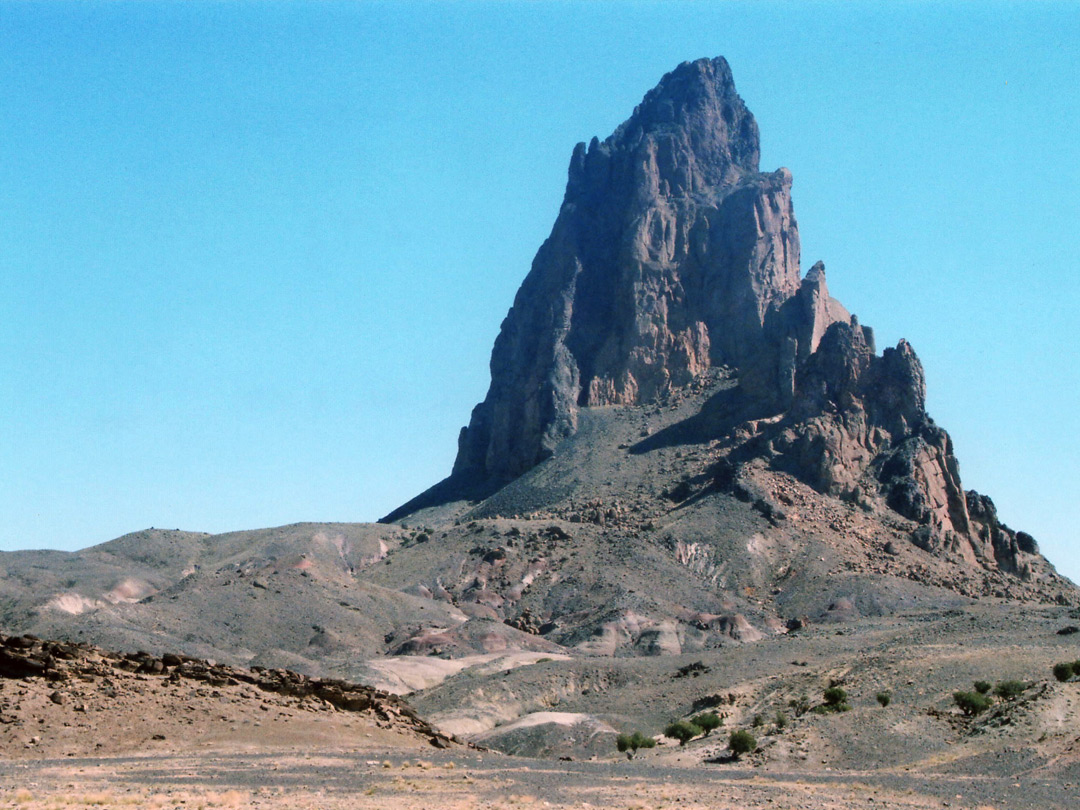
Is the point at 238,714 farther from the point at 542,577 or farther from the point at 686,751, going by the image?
the point at 542,577

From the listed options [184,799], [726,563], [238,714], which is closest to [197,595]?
[726,563]

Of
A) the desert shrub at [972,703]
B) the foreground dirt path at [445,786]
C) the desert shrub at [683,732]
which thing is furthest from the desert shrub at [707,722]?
the foreground dirt path at [445,786]

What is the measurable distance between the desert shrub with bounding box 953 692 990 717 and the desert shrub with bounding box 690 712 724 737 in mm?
12752

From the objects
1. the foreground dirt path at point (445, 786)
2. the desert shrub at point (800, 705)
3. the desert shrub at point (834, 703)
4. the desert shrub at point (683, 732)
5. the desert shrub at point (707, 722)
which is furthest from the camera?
the desert shrub at point (707, 722)

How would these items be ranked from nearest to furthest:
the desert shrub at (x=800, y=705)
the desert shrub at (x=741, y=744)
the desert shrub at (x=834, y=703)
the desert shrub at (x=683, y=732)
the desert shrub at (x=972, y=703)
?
the desert shrub at (x=741, y=744) < the desert shrub at (x=972, y=703) < the desert shrub at (x=834, y=703) < the desert shrub at (x=683, y=732) < the desert shrub at (x=800, y=705)

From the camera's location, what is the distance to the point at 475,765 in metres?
40.6

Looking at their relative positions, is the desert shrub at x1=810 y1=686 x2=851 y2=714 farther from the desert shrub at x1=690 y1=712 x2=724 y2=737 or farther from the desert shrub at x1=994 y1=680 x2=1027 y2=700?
the desert shrub at x1=994 y1=680 x2=1027 y2=700

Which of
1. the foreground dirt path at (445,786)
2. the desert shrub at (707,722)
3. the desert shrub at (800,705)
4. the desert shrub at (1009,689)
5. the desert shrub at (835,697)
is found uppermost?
the desert shrub at (1009,689)

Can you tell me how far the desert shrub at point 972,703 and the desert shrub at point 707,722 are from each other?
1275 centimetres

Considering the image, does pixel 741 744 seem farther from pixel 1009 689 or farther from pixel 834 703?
pixel 1009 689

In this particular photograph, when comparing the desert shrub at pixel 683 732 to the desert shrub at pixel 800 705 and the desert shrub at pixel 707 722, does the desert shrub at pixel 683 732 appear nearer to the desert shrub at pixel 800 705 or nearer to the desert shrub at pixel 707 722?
the desert shrub at pixel 707 722

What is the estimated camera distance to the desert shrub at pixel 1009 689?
60.0 meters

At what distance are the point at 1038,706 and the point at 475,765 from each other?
24503mm

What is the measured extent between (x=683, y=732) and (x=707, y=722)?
3.11 m
